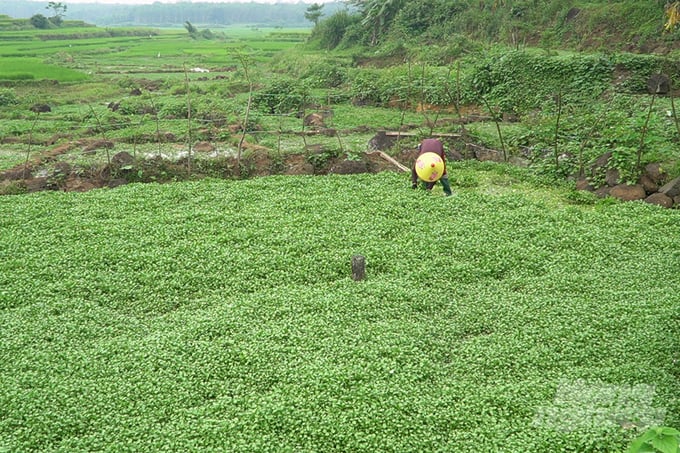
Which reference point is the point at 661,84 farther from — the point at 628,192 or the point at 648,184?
the point at 628,192

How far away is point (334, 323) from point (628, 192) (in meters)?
8.16

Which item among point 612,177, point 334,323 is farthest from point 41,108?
point 612,177

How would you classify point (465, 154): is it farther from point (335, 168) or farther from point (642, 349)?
point (642, 349)

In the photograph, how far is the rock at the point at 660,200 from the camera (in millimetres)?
11656

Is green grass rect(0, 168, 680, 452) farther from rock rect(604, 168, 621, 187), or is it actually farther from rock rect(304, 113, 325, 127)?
rock rect(304, 113, 325, 127)

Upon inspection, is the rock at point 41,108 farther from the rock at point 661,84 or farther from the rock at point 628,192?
the rock at point 661,84

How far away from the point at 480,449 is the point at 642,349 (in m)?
2.81

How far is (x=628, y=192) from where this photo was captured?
12.2 metres

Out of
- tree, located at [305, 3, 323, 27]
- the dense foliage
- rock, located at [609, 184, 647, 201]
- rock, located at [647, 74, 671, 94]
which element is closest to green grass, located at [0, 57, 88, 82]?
the dense foliage

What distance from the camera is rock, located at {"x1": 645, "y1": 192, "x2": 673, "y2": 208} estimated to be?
1166cm

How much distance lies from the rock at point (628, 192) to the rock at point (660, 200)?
0.22m

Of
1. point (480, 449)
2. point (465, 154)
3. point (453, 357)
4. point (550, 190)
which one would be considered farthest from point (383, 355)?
point (465, 154)

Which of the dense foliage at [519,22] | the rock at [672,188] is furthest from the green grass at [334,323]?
the dense foliage at [519,22]

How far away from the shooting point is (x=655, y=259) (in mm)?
9250
